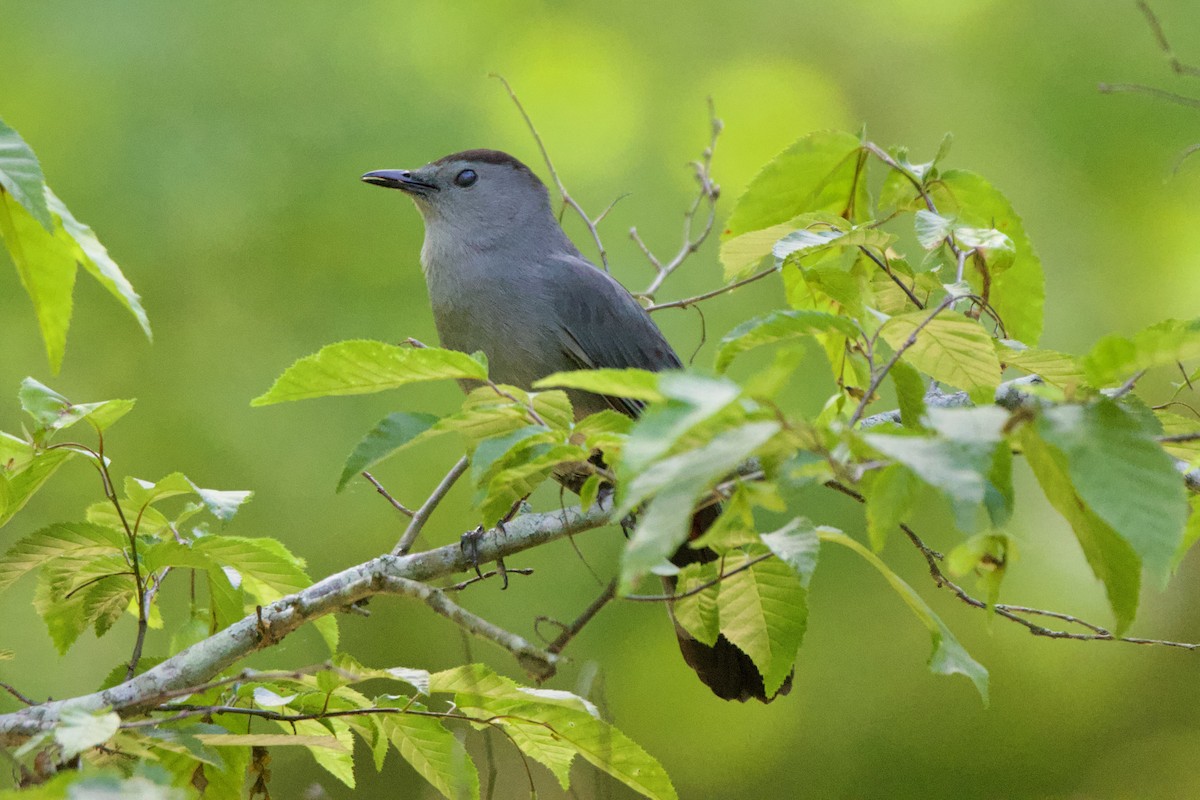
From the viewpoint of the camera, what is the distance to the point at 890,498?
1188mm

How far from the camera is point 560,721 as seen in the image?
1.73 m

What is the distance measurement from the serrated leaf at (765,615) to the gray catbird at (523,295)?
1.14 m

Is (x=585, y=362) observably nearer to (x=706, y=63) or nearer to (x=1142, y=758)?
(x=706, y=63)

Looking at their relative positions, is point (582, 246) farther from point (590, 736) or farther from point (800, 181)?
point (590, 736)

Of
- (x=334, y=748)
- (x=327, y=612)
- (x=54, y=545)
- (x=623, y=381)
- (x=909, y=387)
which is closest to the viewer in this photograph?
(x=623, y=381)

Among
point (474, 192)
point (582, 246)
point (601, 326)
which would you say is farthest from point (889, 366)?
point (582, 246)

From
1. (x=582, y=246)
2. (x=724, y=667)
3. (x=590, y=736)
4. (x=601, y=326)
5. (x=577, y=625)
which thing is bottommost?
(x=724, y=667)

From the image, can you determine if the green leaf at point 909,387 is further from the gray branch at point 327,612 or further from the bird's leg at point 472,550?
the bird's leg at point 472,550

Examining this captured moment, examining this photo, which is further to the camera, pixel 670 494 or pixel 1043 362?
pixel 1043 362

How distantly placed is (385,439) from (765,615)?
25.3 inches

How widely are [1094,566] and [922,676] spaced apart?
13.8ft

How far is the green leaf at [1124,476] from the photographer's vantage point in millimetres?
1054

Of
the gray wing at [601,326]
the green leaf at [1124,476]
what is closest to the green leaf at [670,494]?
the green leaf at [1124,476]

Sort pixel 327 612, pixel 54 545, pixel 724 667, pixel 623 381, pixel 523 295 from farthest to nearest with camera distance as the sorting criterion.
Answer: pixel 523 295 → pixel 724 667 → pixel 327 612 → pixel 54 545 → pixel 623 381
